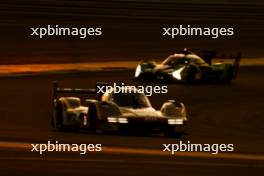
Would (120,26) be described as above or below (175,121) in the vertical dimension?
above

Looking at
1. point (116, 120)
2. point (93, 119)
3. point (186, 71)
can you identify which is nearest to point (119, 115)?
point (116, 120)

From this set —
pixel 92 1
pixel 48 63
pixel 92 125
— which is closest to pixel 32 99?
pixel 92 125

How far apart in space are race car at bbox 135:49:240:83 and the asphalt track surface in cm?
37

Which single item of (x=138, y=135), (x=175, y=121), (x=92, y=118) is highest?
(x=92, y=118)

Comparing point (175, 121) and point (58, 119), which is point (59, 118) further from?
point (175, 121)

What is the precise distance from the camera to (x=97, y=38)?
136 ft

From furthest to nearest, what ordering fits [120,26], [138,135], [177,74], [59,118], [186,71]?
[120,26] < [177,74] < [186,71] < [59,118] < [138,135]

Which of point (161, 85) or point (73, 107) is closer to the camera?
point (73, 107)

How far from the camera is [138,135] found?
18.3m

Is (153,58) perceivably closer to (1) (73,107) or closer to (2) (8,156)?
(1) (73,107)

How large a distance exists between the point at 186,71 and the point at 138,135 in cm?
983

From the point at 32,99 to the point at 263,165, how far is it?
418 inches

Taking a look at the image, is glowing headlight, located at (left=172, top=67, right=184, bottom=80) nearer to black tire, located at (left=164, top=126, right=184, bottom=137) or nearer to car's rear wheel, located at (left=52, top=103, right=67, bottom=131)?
car's rear wheel, located at (left=52, top=103, right=67, bottom=131)

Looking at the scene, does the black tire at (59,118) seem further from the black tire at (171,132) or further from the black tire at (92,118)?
the black tire at (171,132)
